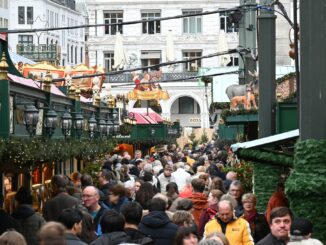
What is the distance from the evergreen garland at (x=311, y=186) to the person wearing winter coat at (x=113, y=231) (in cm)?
154

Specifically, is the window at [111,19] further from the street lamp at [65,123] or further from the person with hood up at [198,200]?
the person with hood up at [198,200]

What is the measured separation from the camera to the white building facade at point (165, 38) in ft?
344

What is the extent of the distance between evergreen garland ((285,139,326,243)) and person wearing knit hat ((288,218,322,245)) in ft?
2.93

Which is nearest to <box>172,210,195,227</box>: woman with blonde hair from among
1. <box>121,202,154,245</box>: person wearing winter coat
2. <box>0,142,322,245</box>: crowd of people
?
<box>0,142,322,245</box>: crowd of people

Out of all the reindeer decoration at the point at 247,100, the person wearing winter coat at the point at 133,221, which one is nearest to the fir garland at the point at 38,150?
the reindeer decoration at the point at 247,100

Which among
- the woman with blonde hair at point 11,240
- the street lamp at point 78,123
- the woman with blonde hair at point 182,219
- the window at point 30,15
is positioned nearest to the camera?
the woman with blonde hair at point 11,240

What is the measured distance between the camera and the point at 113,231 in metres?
12.0

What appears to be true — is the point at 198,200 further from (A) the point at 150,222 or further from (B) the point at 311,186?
(B) the point at 311,186

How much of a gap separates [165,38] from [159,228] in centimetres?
9416

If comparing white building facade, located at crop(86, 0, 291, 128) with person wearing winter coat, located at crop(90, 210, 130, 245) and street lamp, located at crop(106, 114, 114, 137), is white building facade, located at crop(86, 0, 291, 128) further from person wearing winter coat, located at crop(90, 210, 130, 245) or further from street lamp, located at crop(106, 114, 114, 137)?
person wearing winter coat, located at crop(90, 210, 130, 245)

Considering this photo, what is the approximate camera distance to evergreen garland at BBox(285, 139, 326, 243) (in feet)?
39.5

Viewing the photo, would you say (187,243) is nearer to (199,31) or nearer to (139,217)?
(139,217)

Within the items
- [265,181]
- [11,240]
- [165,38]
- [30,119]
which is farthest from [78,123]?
[165,38]

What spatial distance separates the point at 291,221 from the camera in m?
12.1
